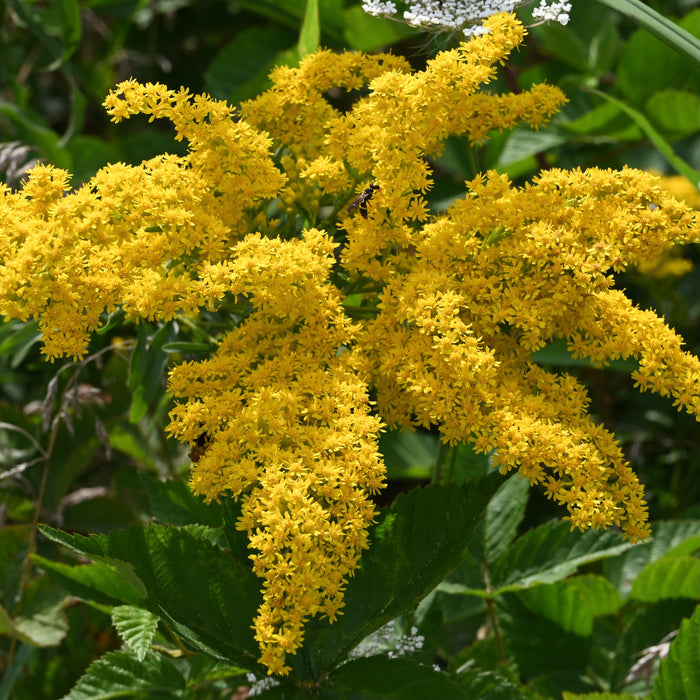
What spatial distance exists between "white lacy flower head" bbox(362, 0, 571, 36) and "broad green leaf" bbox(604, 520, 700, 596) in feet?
4.81

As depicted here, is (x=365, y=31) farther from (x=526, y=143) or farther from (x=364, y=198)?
(x=364, y=198)

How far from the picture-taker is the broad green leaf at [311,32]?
227cm

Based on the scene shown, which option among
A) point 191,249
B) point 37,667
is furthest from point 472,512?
point 37,667

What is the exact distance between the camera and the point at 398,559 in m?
1.79

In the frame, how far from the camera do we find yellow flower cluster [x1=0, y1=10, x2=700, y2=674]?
1634 millimetres

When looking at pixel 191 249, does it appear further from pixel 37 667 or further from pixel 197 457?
pixel 37 667

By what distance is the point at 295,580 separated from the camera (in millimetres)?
1491

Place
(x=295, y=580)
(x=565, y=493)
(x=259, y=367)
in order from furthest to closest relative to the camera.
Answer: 1. (x=259, y=367)
2. (x=565, y=493)
3. (x=295, y=580)

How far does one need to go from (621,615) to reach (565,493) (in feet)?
3.71

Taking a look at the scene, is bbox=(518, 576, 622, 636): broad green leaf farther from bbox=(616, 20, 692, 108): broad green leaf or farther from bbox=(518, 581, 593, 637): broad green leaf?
bbox=(616, 20, 692, 108): broad green leaf

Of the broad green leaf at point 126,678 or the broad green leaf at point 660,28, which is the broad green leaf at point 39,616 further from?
the broad green leaf at point 660,28

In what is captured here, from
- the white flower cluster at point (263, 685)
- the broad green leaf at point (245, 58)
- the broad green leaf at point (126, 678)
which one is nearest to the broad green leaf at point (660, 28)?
the white flower cluster at point (263, 685)

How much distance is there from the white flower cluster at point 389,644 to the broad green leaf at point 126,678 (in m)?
0.40

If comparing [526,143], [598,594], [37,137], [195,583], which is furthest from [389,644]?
[37,137]
